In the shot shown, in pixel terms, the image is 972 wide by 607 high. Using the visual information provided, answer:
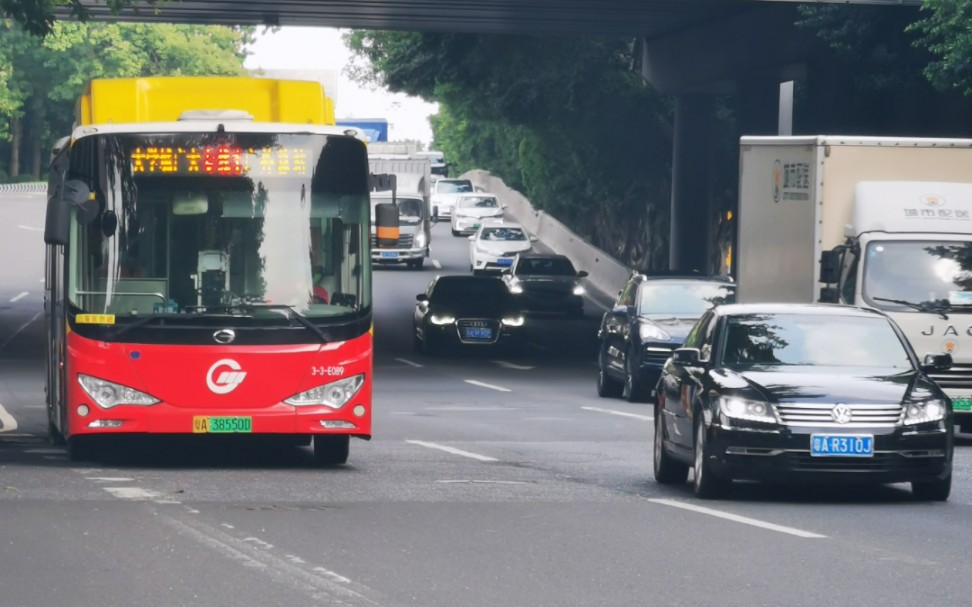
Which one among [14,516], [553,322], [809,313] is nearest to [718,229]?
[553,322]

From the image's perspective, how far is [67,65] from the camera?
107812 mm

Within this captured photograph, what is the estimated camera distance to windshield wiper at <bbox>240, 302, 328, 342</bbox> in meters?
15.4

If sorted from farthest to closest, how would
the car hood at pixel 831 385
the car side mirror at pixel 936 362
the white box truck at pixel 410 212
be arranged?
the white box truck at pixel 410 212, the car side mirror at pixel 936 362, the car hood at pixel 831 385

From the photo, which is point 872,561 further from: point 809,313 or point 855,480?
point 809,313

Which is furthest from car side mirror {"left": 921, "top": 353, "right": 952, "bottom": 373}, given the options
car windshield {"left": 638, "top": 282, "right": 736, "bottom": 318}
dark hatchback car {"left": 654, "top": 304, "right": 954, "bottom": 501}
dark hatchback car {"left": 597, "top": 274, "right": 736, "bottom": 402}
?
car windshield {"left": 638, "top": 282, "right": 736, "bottom": 318}

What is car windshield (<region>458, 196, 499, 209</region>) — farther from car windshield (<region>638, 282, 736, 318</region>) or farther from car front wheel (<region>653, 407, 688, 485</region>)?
car front wheel (<region>653, 407, 688, 485</region>)

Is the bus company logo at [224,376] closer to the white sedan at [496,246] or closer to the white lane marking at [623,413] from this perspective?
the white lane marking at [623,413]

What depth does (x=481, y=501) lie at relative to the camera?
45.2ft

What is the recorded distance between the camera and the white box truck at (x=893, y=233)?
20375 millimetres

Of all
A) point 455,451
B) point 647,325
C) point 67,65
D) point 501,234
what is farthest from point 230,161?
point 67,65

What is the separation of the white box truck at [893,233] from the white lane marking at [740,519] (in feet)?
23.1

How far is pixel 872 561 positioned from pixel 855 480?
279cm

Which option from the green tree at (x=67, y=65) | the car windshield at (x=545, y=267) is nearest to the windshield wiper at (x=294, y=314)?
the car windshield at (x=545, y=267)

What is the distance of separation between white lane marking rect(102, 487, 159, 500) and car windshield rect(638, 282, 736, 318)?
13.2m
